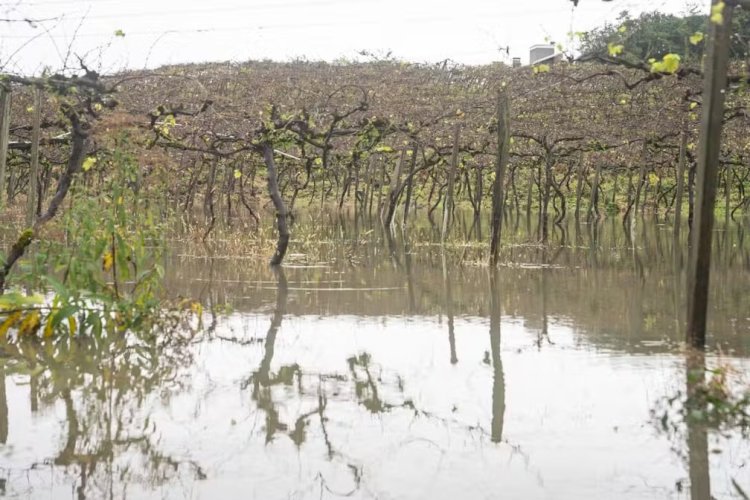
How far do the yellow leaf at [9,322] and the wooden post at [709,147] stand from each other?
5.32m

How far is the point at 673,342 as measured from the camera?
7680 millimetres

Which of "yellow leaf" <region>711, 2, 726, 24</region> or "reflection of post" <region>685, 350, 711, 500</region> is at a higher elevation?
"yellow leaf" <region>711, 2, 726, 24</region>

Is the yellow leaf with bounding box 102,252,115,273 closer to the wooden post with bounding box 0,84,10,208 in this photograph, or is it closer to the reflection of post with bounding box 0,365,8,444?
the reflection of post with bounding box 0,365,8,444

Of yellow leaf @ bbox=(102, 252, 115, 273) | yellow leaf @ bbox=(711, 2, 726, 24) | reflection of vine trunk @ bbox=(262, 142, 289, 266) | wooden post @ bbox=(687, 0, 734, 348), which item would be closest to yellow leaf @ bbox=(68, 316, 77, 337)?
yellow leaf @ bbox=(102, 252, 115, 273)

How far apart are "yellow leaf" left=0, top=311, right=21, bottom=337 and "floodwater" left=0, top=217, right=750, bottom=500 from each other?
1.41ft

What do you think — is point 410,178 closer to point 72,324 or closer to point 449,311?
point 449,311

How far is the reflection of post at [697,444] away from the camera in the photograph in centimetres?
410

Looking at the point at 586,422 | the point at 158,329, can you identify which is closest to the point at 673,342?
the point at 586,422

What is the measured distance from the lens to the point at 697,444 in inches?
186

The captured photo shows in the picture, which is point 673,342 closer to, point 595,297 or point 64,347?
point 595,297

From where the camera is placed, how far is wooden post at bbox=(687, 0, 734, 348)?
658 cm

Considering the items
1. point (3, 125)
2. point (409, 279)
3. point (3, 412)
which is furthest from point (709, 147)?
point (3, 125)

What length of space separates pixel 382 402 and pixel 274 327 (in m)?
3.11

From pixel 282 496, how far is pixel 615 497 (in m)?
1.45
